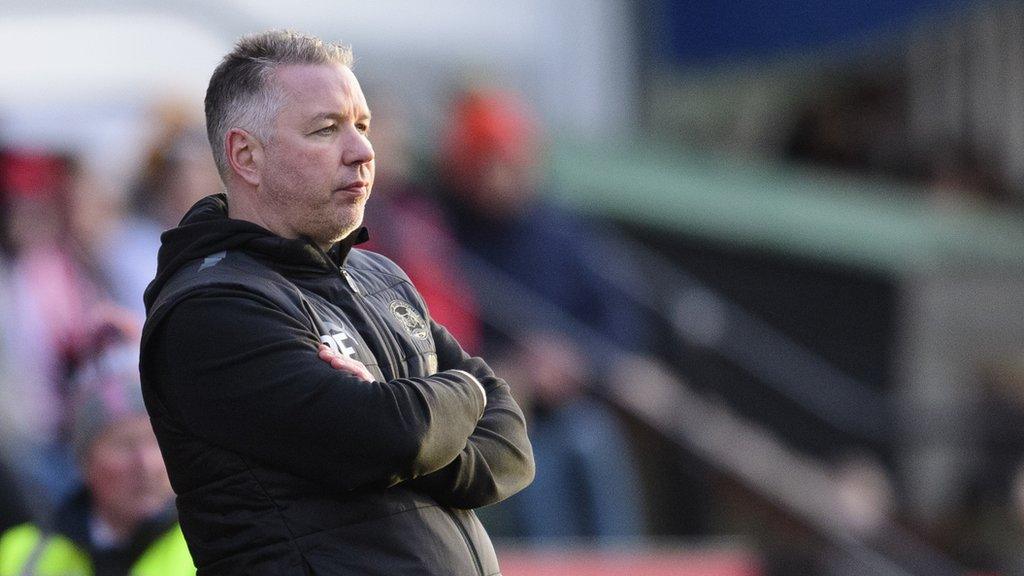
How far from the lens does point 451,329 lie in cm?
698

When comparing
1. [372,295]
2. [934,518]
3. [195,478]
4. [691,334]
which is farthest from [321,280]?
[934,518]

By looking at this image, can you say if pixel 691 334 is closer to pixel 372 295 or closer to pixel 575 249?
pixel 575 249

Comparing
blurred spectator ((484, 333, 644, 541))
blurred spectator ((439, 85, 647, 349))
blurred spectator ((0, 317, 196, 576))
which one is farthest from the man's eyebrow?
blurred spectator ((439, 85, 647, 349))

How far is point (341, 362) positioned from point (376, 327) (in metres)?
0.23

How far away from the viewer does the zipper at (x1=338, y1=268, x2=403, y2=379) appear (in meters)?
2.52

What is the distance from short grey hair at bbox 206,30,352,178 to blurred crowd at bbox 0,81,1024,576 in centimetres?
127

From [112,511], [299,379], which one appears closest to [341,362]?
[299,379]

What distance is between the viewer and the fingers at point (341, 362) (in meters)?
2.30

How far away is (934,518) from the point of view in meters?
9.67

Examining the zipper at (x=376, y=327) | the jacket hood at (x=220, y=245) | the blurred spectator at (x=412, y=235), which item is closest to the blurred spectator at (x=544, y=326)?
the blurred spectator at (x=412, y=235)

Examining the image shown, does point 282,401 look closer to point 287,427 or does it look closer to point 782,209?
point 287,427

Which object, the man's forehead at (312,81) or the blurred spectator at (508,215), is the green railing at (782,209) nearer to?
the blurred spectator at (508,215)

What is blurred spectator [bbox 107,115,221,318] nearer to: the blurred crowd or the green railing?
the blurred crowd

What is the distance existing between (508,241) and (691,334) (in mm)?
1768
